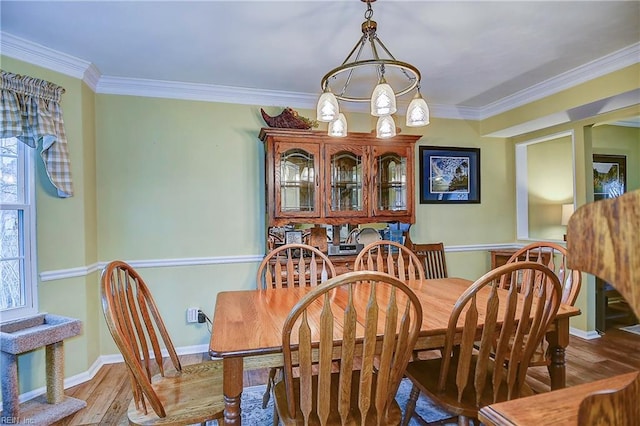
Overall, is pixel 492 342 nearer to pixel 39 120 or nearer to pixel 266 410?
pixel 266 410

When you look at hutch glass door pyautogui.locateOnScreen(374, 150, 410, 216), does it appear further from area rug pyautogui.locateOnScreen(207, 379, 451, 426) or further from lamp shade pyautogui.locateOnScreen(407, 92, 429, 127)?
area rug pyautogui.locateOnScreen(207, 379, 451, 426)

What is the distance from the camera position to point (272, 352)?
1.31 metres

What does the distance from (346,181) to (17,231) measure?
2.43m

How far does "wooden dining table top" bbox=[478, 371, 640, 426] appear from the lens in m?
0.67

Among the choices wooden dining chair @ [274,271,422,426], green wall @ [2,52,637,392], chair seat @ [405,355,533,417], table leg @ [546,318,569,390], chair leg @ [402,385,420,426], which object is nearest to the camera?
wooden dining chair @ [274,271,422,426]

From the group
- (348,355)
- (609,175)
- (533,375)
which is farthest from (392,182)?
(609,175)

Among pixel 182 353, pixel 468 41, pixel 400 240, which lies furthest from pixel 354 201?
pixel 182 353

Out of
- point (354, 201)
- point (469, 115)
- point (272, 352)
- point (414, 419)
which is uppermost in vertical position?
point (469, 115)

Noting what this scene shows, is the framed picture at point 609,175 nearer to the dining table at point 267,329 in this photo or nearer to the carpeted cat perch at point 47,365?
the dining table at point 267,329

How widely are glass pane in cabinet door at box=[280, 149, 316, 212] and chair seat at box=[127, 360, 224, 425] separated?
5.15ft

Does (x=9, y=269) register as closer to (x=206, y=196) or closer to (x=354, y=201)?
(x=206, y=196)

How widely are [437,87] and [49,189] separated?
3.16 metres

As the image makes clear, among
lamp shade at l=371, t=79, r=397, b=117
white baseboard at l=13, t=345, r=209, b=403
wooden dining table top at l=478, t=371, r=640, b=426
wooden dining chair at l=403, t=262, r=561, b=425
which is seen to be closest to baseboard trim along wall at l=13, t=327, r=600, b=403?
white baseboard at l=13, t=345, r=209, b=403

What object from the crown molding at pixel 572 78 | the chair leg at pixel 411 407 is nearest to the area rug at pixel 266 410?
the chair leg at pixel 411 407
